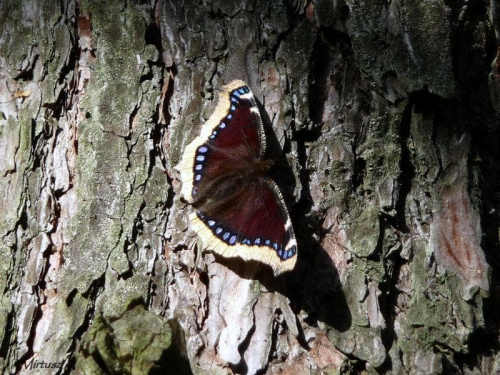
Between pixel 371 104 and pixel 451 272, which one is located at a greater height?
pixel 371 104

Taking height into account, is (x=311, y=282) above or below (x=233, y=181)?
below

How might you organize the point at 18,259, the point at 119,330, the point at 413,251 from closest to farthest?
the point at 119,330
the point at 18,259
the point at 413,251

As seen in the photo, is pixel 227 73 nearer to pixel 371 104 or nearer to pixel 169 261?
pixel 371 104

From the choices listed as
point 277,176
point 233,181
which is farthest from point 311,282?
point 233,181

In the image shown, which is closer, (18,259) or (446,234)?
(18,259)

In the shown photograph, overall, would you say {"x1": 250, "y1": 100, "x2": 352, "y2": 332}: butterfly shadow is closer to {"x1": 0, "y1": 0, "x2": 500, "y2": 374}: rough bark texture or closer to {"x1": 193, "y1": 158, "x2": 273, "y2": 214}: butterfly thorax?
{"x1": 0, "y1": 0, "x2": 500, "y2": 374}: rough bark texture

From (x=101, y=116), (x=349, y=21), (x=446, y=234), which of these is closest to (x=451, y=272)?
(x=446, y=234)

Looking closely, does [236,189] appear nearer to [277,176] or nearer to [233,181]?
[233,181]

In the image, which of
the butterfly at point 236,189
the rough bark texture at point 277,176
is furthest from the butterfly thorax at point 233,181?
the rough bark texture at point 277,176
